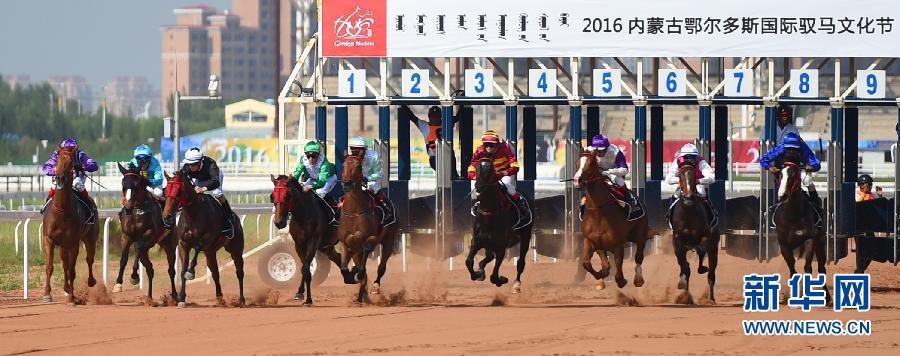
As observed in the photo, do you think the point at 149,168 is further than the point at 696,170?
Yes

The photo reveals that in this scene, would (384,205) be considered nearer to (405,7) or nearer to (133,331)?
(405,7)

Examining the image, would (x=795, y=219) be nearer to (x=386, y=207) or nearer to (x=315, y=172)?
(x=386, y=207)

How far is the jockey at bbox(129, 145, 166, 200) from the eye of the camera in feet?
56.0

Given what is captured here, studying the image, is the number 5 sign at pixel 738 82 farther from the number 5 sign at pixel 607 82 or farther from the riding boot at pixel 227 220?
the riding boot at pixel 227 220

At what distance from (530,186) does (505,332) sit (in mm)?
6145

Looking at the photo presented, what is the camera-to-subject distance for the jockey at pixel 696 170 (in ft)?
53.7

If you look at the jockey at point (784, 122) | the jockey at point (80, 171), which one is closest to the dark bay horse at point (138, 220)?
the jockey at point (80, 171)

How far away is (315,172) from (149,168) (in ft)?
5.82

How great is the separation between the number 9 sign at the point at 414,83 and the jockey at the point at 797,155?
Answer: 4.32 m

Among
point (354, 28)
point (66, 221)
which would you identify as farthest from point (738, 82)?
point (66, 221)

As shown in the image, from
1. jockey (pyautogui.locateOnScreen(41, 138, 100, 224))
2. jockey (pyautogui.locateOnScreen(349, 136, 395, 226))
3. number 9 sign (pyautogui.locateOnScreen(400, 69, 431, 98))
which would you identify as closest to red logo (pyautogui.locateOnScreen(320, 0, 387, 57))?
number 9 sign (pyautogui.locateOnScreen(400, 69, 431, 98))

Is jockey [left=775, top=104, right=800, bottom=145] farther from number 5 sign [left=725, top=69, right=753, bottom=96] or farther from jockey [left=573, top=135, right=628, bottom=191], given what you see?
jockey [left=573, top=135, right=628, bottom=191]

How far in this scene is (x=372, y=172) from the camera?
17109mm

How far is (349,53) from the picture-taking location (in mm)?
19391
